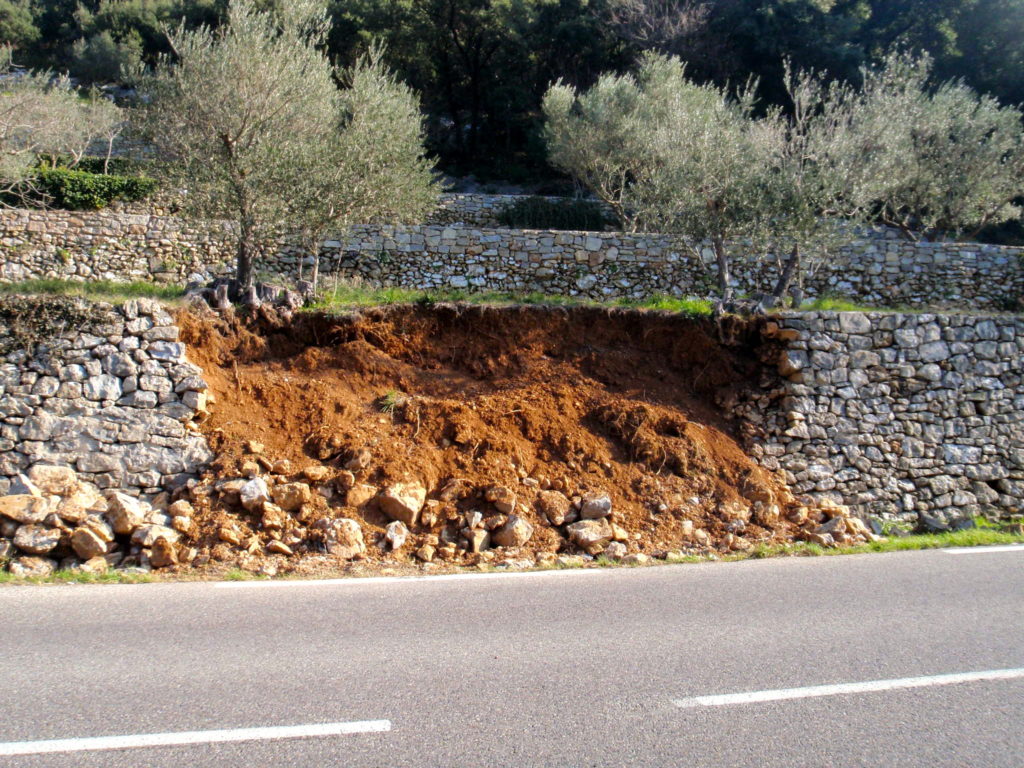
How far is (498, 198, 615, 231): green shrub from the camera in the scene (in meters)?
21.6

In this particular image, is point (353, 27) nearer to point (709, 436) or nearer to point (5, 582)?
point (709, 436)

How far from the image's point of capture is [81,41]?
1529 inches

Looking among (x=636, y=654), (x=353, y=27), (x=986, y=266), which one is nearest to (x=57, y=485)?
(x=636, y=654)

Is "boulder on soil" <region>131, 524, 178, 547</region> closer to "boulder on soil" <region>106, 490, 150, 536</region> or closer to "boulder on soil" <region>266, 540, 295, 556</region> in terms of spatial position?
"boulder on soil" <region>106, 490, 150, 536</region>

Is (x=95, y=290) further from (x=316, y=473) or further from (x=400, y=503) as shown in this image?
(x=400, y=503)

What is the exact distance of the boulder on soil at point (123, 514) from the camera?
7805 millimetres

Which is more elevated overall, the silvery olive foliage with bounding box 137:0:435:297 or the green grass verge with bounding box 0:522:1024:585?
the silvery olive foliage with bounding box 137:0:435:297

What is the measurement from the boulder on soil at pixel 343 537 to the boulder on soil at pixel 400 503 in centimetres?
46

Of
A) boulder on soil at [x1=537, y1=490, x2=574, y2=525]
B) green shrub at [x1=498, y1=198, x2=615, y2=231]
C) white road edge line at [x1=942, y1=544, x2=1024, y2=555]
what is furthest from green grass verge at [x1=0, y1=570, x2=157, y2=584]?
green shrub at [x1=498, y1=198, x2=615, y2=231]

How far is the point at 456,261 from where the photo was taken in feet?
50.5

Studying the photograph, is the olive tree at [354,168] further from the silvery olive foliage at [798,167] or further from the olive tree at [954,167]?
the olive tree at [954,167]

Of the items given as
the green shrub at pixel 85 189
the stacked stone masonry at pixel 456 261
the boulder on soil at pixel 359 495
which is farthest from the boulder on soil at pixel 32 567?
the green shrub at pixel 85 189

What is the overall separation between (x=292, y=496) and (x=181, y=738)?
466 centimetres

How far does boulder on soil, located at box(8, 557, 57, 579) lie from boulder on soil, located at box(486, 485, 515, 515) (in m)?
4.66
